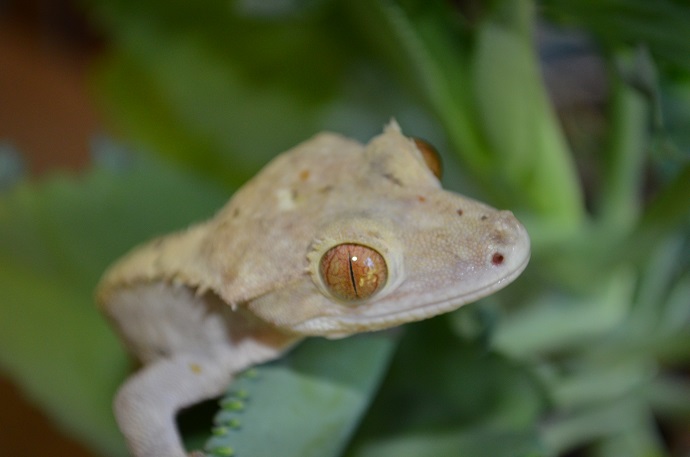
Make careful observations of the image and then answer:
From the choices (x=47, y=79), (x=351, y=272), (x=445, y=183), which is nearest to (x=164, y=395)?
(x=351, y=272)

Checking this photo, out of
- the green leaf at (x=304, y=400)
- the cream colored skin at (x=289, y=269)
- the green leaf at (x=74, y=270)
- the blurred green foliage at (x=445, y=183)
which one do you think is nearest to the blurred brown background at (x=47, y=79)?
the blurred green foliage at (x=445, y=183)

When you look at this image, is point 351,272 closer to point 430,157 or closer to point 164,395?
point 430,157

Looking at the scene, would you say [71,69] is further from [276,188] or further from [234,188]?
[276,188]

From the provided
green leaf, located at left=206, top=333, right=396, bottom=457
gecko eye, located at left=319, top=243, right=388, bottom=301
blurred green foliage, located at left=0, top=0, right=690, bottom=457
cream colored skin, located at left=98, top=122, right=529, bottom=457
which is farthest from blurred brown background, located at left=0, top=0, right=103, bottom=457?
gecko eye, located at left=319, top=243, right=388, bottom=301

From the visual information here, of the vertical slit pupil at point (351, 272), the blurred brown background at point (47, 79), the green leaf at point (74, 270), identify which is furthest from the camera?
the blurred brown background at point (47, 79)

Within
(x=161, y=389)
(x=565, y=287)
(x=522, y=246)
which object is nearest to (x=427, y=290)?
(x=522, y=246)

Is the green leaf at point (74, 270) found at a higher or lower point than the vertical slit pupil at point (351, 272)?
higher

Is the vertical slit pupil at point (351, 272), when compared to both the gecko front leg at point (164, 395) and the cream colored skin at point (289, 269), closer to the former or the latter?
the cream colored skin at point (289, 269)
